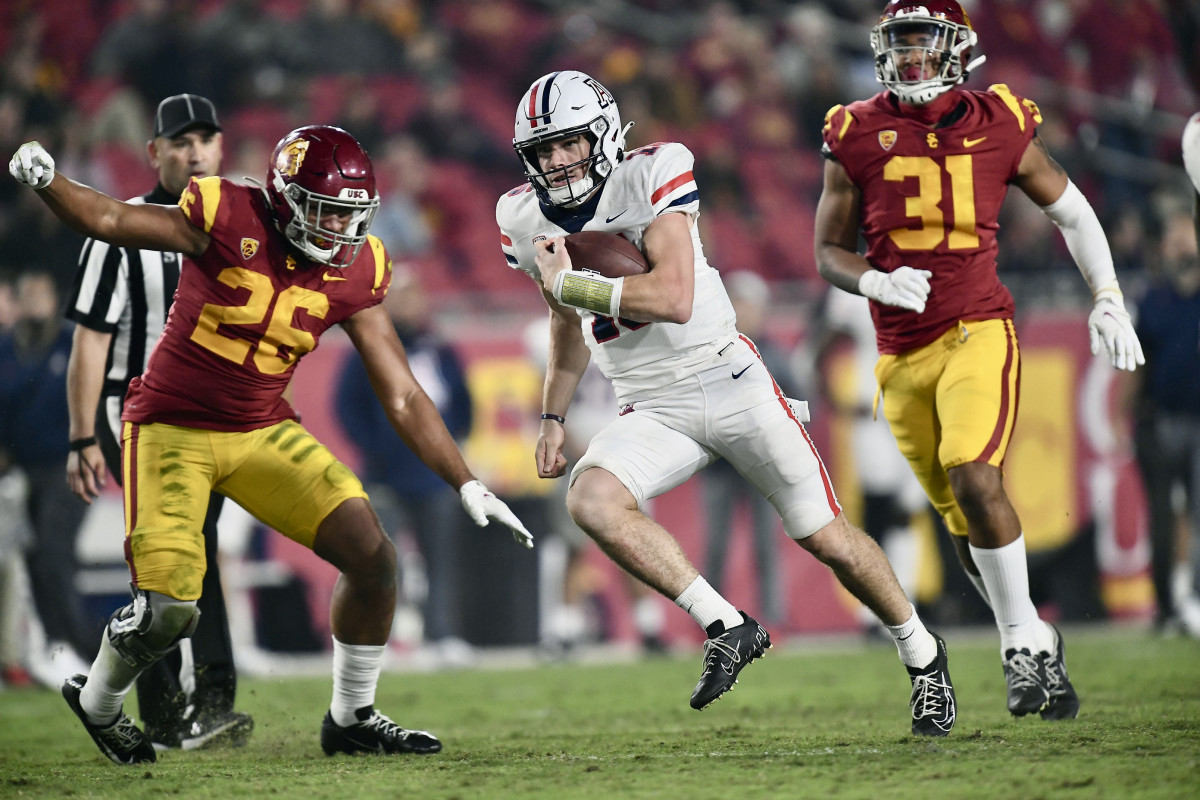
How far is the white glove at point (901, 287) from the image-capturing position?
4.10m

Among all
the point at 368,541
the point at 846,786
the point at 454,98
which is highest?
the point at 454,98

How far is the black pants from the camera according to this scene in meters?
4.57

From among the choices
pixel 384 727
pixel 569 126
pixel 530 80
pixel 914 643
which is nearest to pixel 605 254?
pixel 569 126

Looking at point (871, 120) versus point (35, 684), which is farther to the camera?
point (35, 684)

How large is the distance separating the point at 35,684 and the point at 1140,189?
26.2 ft

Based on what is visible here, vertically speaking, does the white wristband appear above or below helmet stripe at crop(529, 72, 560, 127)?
below

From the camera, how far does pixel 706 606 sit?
3.78m

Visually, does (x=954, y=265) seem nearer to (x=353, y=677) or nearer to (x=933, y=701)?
(x=933, y=701)

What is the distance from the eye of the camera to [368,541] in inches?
156

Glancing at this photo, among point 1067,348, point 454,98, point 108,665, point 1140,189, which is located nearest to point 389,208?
point 454,98

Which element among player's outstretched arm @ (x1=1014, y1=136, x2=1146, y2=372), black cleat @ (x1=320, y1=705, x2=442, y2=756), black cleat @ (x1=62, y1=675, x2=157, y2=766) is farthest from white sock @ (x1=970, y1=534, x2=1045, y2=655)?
black cleat @ (x1=62, y1=675, x2=157, y2=766)

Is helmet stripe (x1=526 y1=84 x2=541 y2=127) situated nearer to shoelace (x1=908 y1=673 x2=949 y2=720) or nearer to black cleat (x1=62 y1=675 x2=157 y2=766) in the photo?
shoelace (x1=908 y1=673 x2=949 y2=720)

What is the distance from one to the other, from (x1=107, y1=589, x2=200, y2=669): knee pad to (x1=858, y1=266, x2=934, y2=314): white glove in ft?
7.32

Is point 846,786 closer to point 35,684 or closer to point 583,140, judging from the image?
point 583,140
